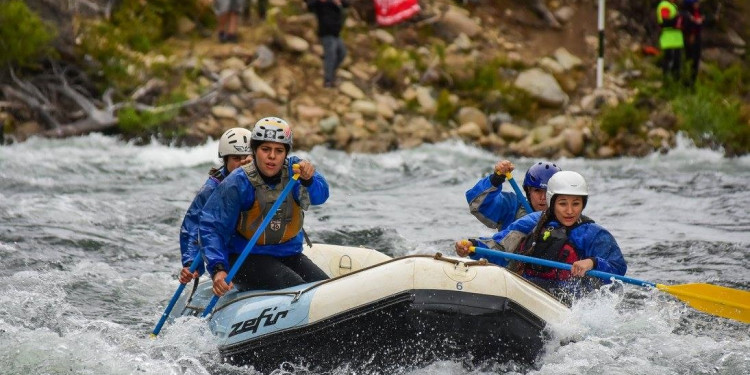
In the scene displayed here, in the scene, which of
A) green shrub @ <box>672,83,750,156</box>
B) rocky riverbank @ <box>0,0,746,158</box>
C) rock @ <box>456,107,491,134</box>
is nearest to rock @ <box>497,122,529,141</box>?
rocky riverbank @ <box>0,0,746,158</box>

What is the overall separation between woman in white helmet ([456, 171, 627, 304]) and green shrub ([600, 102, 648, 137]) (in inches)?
332

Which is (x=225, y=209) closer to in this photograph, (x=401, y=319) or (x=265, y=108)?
(x=401, y=319)

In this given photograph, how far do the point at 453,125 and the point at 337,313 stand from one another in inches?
398

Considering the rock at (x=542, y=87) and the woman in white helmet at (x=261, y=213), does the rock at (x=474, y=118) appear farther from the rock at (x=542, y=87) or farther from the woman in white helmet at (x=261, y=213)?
the woman in white helmet at (x=261, y=213)

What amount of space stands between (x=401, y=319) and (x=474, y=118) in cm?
1021

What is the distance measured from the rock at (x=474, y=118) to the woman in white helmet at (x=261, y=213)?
916cm

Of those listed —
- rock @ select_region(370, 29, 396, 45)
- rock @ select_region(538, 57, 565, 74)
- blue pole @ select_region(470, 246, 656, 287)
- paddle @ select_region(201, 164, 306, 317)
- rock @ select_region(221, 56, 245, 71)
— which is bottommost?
rock @ select_region(538, 57, 565, 74)

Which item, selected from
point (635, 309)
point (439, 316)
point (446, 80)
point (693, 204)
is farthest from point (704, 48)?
point (439, 316)

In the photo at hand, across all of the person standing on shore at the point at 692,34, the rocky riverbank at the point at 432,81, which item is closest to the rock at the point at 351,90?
the rocky riverbank at the point at 432,81

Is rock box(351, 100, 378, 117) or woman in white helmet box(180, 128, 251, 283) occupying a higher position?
woman in white helmet box(180, 128, 251, 283)

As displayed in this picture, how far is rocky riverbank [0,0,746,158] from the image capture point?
633 inches

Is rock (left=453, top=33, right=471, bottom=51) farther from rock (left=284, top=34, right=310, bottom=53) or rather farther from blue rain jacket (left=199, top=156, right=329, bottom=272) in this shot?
blue rain jacket (left=199, top=156, right=329, bottom=272)

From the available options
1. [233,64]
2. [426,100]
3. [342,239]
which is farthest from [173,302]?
[426,100]

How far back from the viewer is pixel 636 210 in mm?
12984
